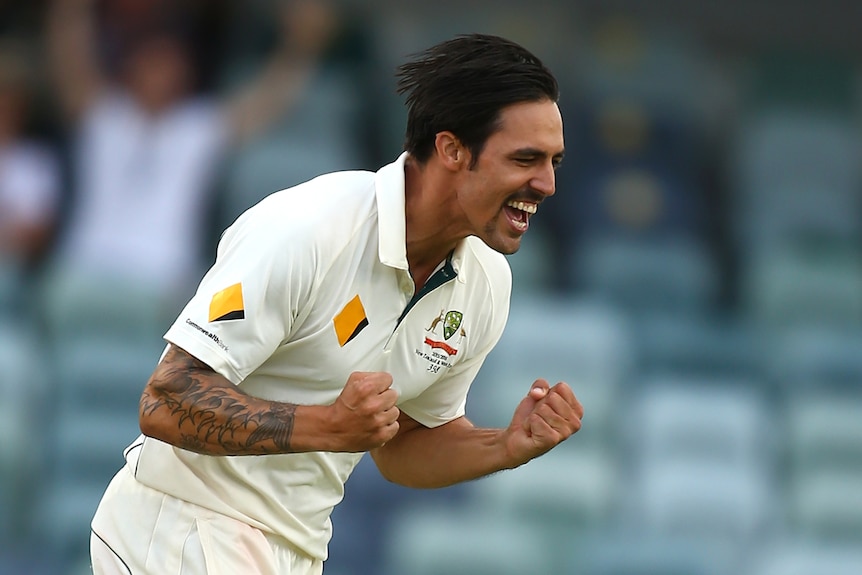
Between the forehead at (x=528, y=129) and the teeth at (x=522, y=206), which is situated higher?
the forehead at (x=528, y=129)

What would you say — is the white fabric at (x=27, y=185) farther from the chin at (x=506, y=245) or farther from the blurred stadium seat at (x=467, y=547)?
the chin at (x=506, y=245)

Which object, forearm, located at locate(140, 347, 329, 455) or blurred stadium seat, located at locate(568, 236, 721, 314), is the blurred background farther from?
forearm, located at locate(140, 347, 329, 455)

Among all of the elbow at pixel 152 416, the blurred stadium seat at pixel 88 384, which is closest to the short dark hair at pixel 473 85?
the elbow at pixel 152 416

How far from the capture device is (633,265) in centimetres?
782

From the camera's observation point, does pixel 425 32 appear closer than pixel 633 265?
No

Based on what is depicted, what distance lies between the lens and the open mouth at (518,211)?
313 centimetres

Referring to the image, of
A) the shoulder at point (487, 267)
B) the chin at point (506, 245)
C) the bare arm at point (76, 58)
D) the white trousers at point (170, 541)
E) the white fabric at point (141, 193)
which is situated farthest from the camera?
the bare arm at point (76, 58)

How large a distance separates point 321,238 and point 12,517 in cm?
367

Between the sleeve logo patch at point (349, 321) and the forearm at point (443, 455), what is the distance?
0.49 metres

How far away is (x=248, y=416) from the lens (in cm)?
278

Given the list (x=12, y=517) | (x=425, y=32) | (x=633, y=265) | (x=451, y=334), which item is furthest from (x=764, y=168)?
(x=451, y=334)

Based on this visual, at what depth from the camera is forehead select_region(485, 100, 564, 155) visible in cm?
307

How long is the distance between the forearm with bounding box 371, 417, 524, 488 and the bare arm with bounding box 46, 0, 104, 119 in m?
4.19

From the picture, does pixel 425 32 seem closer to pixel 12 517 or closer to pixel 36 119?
pixel 36 119
